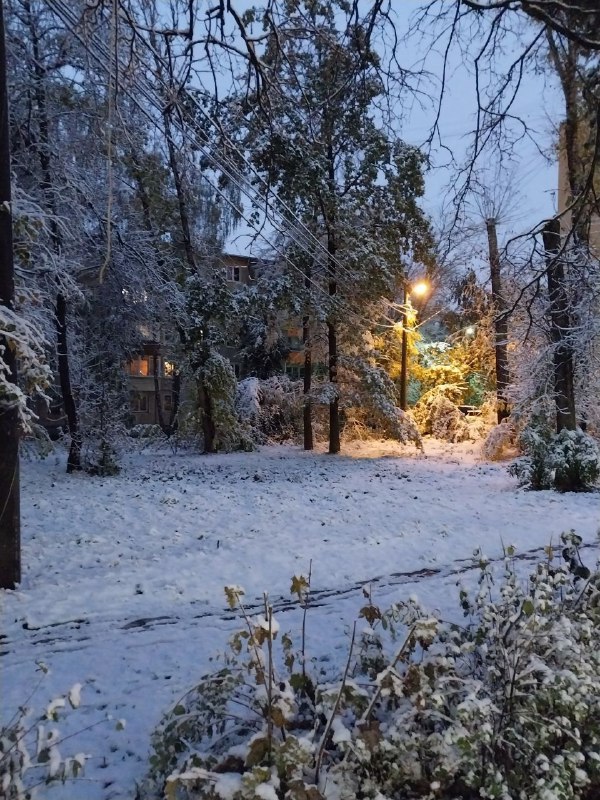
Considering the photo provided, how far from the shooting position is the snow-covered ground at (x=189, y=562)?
323 cm

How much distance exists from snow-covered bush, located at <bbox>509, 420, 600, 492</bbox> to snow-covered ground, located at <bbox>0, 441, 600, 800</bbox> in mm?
476

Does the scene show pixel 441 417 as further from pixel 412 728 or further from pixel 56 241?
pixel 412 728

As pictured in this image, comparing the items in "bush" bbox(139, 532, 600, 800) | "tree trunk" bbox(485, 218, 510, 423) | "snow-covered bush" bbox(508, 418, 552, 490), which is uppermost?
"tree trunk" bbox(485, 218, 510, 423)

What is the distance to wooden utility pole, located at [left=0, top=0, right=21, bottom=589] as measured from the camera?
4.54 meters

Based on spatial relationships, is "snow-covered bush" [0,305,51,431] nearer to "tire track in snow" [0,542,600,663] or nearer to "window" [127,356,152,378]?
"tire track in snow" [0,542,600,663]

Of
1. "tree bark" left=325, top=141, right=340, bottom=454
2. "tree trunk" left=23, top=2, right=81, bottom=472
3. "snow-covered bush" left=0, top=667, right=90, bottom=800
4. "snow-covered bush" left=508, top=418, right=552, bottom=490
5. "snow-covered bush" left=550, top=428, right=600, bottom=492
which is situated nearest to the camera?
"snow-covered bush" left=0, top=667, right=90, bottom=800

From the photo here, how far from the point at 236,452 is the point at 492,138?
38.5ft

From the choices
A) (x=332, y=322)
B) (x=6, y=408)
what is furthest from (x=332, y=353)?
(x=6, y=408)

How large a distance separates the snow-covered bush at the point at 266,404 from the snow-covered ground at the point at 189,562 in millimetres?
4711

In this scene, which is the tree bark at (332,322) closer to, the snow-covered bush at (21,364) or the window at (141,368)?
the snow-covered bush at (21,364)

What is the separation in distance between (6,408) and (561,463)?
792 cm

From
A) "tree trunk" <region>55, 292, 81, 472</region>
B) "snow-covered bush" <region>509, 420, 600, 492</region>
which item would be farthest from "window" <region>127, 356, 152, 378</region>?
"snow-covered bush" <region>509, 420, 600, 492</region>

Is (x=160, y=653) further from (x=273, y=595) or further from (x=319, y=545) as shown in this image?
(x=319, y=545)

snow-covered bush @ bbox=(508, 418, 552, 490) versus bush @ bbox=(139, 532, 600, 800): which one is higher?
snow-covered bush @ bbox=(508, 418, 552, 490)
